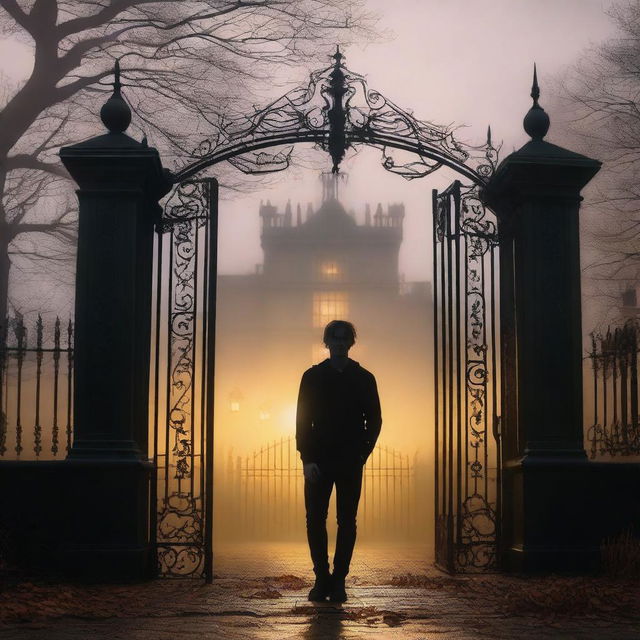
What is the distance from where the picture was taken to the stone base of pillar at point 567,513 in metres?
8.84

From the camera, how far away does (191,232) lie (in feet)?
31.7

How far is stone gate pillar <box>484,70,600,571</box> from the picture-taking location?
8875mm

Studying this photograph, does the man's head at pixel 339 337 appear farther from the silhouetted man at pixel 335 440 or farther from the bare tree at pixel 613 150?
the bare tree at pixel 613 150

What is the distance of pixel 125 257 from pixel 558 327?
11.4 feet

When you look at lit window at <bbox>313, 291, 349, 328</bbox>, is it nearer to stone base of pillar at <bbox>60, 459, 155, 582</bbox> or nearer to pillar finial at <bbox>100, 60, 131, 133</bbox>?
pillar finial at <bbox>100, 60, 131, 133</bbox>

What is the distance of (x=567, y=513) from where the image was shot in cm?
888

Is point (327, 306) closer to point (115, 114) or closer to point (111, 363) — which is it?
point (115, 114)

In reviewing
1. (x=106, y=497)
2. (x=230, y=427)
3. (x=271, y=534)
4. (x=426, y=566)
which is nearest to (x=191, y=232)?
(x=106, y=497)

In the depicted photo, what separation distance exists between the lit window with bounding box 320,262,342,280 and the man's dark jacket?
136 feet

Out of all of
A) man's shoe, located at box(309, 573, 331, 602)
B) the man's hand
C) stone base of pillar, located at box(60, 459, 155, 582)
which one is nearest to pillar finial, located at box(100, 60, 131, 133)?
stone base of pillar, located at box(60, 459, 155, 582)

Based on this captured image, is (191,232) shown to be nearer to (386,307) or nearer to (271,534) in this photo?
(271,534)

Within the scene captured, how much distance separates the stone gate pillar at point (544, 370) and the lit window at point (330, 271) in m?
39.2

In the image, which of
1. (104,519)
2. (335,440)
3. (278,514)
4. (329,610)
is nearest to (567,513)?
(335,440)

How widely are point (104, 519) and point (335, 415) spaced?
2.36 metres
